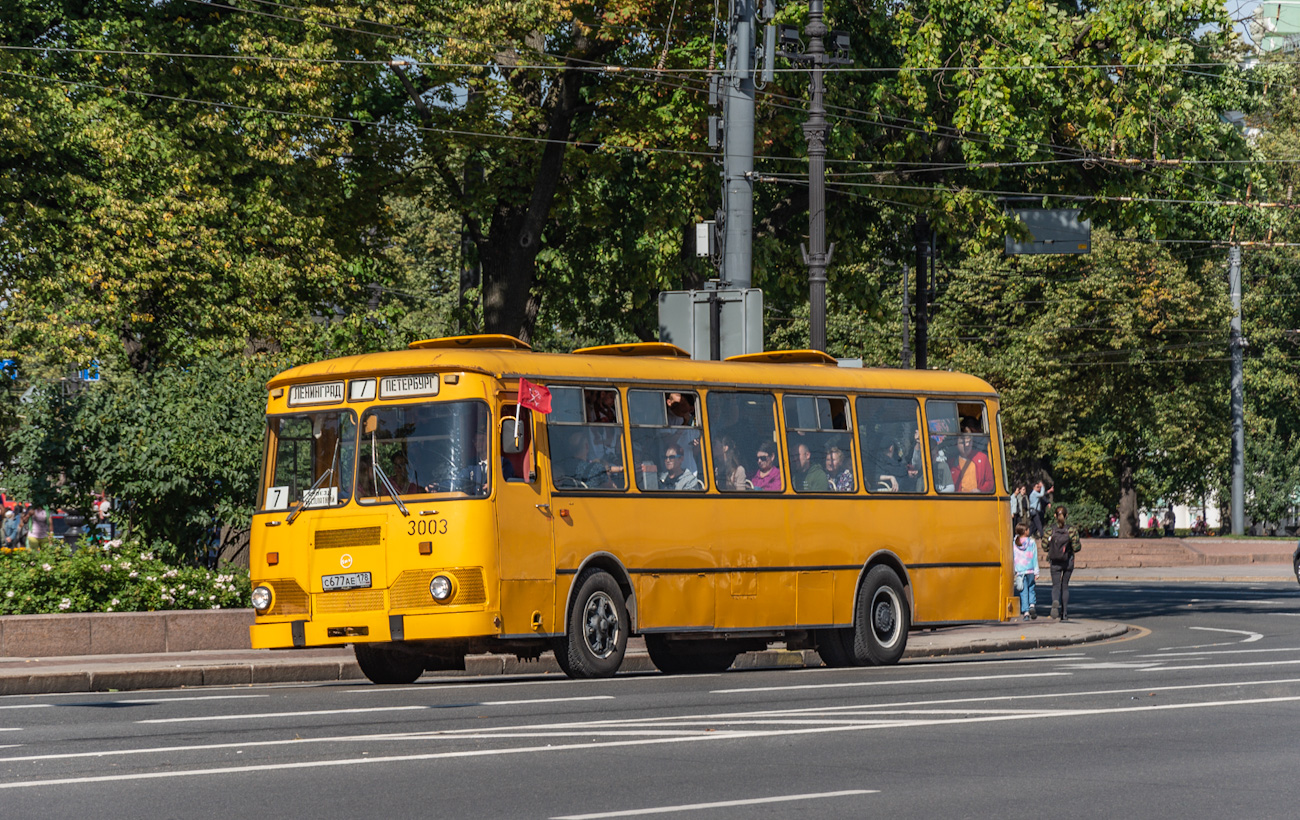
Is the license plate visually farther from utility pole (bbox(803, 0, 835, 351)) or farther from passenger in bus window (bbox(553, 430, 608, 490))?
utility pole (bbox(803, 0, 835, 351))

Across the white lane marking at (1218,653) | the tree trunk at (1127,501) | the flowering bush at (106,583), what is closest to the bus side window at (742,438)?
the white lane marking at (1218,653)

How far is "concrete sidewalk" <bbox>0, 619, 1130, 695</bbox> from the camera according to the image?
54.1 feet

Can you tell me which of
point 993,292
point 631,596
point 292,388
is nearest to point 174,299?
point 292,388

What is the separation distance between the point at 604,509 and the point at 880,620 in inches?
160

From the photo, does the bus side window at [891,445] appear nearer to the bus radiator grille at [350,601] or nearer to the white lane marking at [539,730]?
the white lane marking at [539,730]

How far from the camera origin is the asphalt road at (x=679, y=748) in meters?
8.59

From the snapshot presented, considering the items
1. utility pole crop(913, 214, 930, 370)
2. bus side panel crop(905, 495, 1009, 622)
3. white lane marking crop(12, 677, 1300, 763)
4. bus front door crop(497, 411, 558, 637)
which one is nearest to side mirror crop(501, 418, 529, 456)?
bus front door crop(497, 411, 558, 637)

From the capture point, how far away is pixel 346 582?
53.1 feet

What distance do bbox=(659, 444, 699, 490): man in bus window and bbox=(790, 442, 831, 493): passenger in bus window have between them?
141 centimetres

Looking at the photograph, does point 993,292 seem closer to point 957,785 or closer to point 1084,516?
point 1084,516

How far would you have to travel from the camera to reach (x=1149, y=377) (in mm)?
63375

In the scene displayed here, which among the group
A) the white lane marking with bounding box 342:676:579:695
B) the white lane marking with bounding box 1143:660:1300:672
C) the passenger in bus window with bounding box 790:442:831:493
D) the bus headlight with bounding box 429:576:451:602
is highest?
the passenger in bus window with bounding box 790:442:831:493

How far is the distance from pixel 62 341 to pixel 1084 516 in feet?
177

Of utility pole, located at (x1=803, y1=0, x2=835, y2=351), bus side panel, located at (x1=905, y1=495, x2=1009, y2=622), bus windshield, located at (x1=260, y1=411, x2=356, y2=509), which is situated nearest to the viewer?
bus windshield, located at (x1=260, y1=411, x2=356, y2=509)
